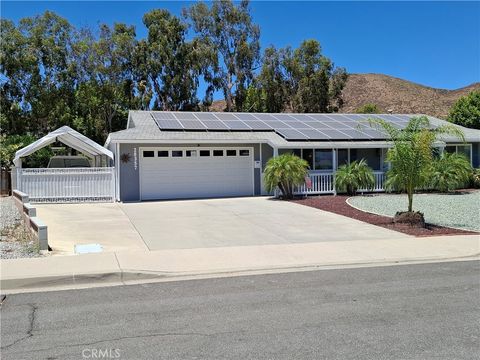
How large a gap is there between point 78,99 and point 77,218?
2351cm

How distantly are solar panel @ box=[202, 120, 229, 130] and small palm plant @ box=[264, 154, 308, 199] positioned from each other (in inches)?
160

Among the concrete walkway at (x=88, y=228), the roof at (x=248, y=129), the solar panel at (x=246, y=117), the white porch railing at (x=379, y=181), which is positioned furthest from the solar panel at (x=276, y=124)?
the concrete walkway at (x=88, y=228)

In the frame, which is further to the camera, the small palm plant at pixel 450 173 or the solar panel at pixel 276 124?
the solar panel at pixel 276 124

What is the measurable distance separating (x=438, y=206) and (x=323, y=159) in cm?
685


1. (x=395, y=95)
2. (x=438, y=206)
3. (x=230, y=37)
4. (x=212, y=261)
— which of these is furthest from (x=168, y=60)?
(x=395, y=95)

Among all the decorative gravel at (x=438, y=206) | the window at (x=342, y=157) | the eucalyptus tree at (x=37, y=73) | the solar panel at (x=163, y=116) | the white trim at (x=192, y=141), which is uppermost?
the eucalyptus tree at (x=37, y=73)

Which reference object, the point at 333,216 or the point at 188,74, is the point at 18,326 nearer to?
the point at 333,216

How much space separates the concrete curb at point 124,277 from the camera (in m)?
7.50

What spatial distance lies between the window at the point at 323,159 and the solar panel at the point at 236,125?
351 cm

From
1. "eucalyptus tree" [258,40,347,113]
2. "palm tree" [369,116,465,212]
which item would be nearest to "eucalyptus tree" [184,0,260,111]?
"eucalyptus tree" [258,40,347,113]

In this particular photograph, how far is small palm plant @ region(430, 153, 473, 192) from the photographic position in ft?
71.5

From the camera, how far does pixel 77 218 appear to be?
1510 cm

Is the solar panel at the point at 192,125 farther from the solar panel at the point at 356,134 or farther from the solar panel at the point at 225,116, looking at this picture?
the solar panel at the point at 356,134

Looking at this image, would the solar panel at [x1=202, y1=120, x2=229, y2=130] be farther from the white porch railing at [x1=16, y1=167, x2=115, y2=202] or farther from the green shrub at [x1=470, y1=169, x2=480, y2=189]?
the green shrub at [x1=470, y1=169, x2=480, y2=189]
